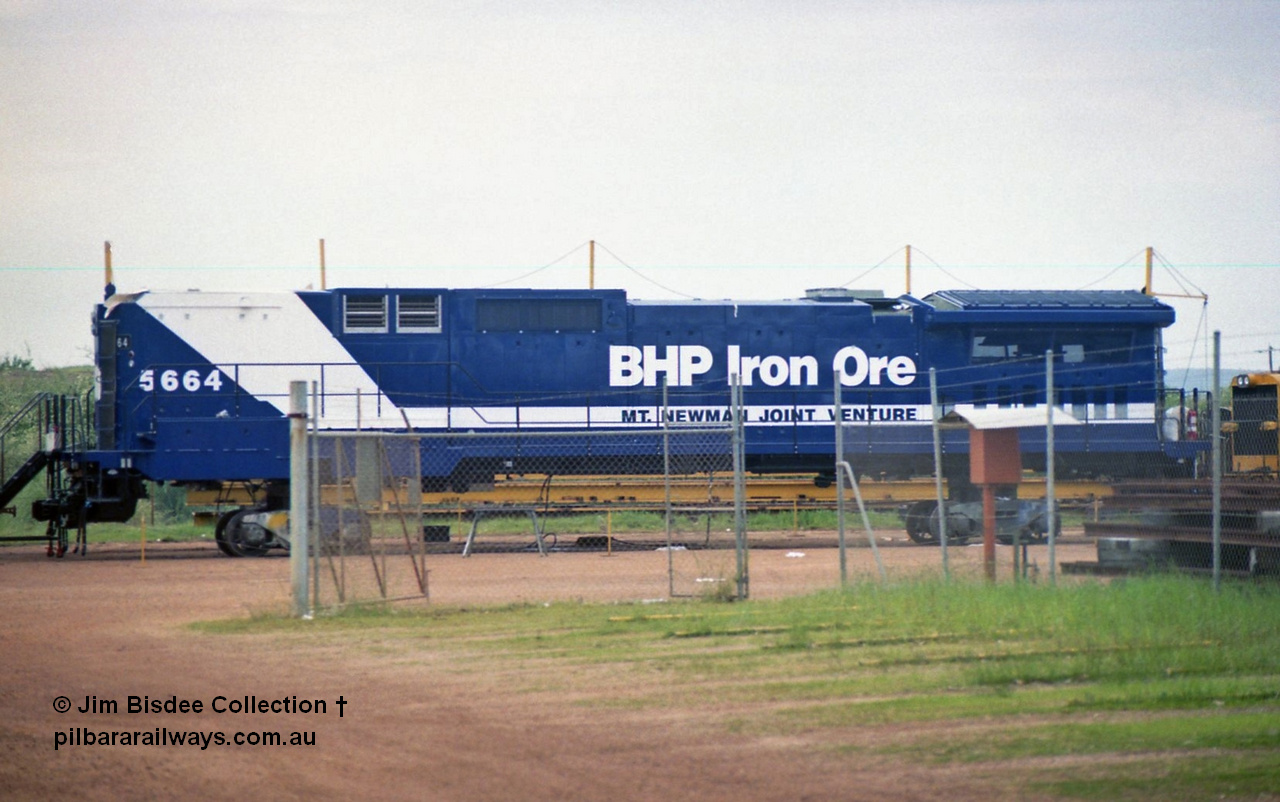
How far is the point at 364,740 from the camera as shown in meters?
7.57

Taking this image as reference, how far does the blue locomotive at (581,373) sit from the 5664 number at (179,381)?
0.02 m

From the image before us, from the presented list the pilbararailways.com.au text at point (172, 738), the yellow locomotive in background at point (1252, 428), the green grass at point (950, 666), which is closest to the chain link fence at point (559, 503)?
the green grass at point (950, 666)

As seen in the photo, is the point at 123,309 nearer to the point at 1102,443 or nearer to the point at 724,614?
the point at 724,614

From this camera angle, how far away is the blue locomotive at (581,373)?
22.6m

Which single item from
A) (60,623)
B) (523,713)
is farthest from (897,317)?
(523,713)

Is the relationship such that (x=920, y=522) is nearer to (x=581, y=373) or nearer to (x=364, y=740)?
(x=581, y=373)

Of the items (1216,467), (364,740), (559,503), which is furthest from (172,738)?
(559,503)

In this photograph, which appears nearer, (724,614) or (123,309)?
(724,614)

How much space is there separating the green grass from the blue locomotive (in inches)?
410

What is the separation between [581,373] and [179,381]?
273 inches

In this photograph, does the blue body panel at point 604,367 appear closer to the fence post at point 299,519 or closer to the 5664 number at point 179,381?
the 5664 number at point 179,381

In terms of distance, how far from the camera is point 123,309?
23.0 m

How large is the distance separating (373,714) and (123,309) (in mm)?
16723

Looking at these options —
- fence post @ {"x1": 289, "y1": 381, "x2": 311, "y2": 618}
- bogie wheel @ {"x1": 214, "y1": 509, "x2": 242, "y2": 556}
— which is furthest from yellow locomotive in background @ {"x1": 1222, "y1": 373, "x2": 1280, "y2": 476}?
bogie wheel @ {"x1": 214, "y1": 509, "x2": 242, "y2": 556}
